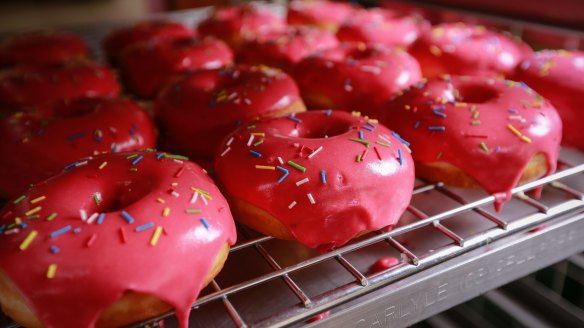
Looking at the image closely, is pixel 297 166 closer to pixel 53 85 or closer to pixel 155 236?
pixel 155 236

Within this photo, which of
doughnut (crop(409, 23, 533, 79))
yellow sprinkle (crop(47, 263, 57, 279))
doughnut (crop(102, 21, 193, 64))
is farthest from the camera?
doughnut (crop(102, 21, 193, 64))

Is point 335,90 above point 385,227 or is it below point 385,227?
above

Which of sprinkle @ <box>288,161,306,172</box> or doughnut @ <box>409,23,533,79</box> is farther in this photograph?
doughnut @ <box>409,23,533,79</box>

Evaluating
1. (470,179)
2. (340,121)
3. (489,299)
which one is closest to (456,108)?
(470,179)

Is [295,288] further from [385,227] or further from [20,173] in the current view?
[20,173]

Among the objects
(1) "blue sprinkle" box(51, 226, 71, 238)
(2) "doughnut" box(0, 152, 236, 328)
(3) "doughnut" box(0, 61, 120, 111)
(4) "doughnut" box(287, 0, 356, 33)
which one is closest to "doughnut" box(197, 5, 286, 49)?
(4) "doughnut" box(287, 0, 356, 33)

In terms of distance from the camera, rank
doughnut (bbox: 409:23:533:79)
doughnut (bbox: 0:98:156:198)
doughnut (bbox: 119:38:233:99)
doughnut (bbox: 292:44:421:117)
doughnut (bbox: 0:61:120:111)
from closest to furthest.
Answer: doughnut (bbox: 0:98:156:198) < doughnut (bbox: 292:44:421:117) < doughnut (bbox: 0:61:120:111) < doughnut (bbox: 409:23:533:79) < doughnut (bbox: 119:38:233:99)

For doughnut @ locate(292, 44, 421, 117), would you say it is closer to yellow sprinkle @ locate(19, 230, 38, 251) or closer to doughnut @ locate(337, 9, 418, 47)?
doughnut @ locate(337, 9, 418, 47)

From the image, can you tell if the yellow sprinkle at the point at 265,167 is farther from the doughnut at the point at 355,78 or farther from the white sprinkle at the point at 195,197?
the doughnut at the point at 355,78
